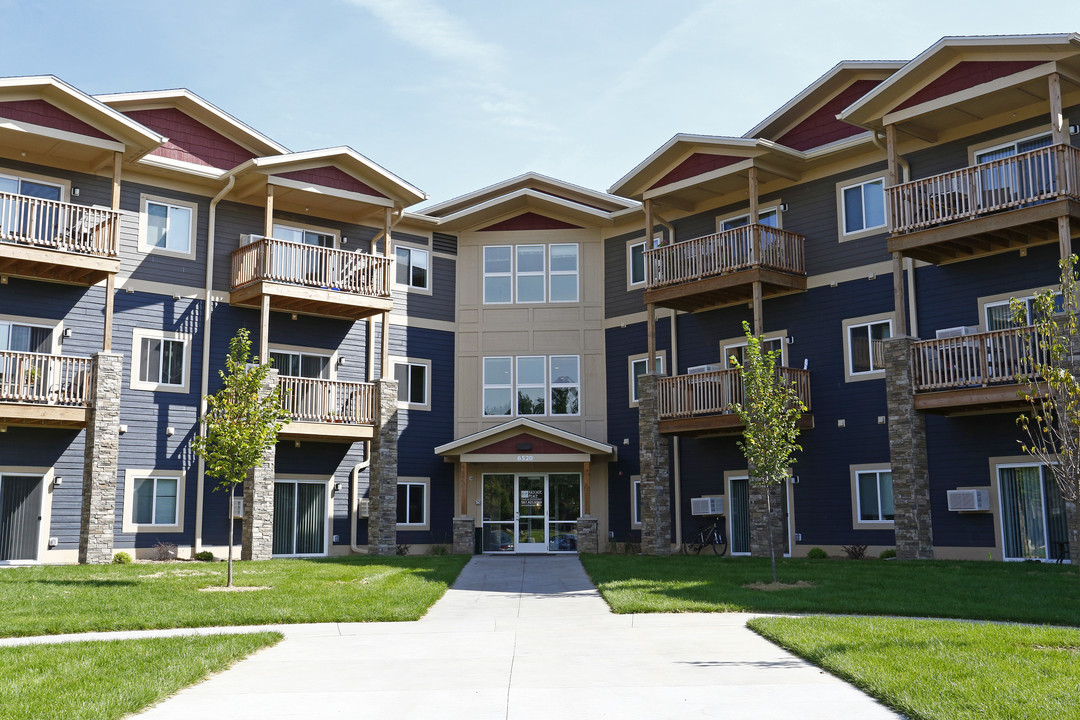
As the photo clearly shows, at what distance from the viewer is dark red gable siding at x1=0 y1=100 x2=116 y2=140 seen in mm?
21047

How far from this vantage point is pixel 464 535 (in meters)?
26.6

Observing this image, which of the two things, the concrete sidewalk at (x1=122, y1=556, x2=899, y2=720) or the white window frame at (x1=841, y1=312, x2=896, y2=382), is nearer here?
the concrete sidewalk at (x1=122, y1=556, x2=899, y2=720)

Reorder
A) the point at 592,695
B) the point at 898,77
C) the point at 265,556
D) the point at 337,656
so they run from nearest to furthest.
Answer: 1. the point at 592,695
2. the point at 337,656
3. the point at 898,77
4. the point at 265,556

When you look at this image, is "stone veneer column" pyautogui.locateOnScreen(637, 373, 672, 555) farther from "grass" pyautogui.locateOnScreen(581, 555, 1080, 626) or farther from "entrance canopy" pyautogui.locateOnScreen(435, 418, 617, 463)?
"grass" pyautogui.locateOnScreen(581, 555, 1080, 626)

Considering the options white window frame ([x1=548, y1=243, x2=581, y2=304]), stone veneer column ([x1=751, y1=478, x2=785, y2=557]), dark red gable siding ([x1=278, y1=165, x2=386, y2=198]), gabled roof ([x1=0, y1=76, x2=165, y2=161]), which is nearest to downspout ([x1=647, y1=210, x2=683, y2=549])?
white window frame ([x1=548, y1=243, x2=581, y2=304])

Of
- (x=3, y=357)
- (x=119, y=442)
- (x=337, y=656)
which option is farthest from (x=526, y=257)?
A: (x=337, y=656)

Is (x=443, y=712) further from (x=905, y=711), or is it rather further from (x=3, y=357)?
(x=3, y=357)

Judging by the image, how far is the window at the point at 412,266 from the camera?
28453mm

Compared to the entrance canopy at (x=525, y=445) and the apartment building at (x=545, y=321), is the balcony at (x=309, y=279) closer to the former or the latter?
the apartment building at (x=545, y=321)

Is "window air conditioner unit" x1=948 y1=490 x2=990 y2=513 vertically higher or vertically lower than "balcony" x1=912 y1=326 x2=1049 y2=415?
lower

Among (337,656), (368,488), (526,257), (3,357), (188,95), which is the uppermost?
(188,95)

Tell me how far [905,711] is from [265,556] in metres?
18.3

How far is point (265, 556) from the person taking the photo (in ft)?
75.7

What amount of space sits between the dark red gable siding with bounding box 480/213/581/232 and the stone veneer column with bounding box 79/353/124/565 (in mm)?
11748
